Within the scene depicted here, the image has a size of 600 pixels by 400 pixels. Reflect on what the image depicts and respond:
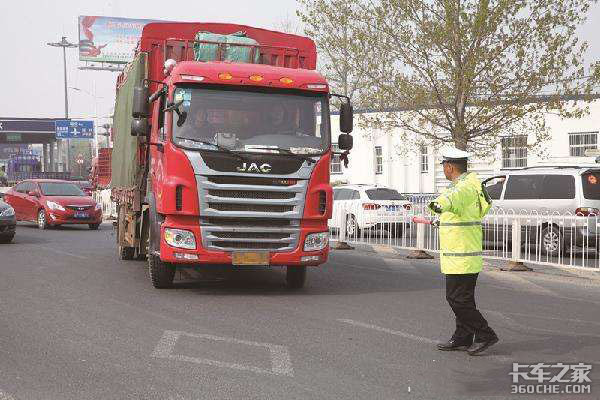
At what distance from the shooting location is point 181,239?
10117 mm

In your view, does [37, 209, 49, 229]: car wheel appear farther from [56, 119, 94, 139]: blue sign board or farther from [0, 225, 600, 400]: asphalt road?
[56, 119, 94, 139]: blue sign board

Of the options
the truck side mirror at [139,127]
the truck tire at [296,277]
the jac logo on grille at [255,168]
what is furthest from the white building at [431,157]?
the truck side mirror at [139,127]

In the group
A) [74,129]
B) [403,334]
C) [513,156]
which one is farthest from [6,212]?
[74,129]

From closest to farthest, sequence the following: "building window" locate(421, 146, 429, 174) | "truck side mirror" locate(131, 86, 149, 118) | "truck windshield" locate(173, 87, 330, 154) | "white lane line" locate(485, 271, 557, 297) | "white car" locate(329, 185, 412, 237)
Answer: "truck windshield" locate(173, 87, 330, 154), "truck side mirror" locate(131, 86, 149, 118), "white lane line" locate(485, 271, 557, 297), "white car" locate(329, 185, 412, 237), "building window" locate(421, 146, 429, 174)

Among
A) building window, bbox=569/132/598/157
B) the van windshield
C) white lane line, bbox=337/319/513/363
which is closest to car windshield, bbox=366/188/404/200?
the van windshield

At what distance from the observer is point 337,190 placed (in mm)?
23672

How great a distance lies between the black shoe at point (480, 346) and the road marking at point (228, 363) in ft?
5.22

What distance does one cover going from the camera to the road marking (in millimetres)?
6344

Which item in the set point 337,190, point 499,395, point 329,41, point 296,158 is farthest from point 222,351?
point 329,41

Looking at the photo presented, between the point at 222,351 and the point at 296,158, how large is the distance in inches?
150

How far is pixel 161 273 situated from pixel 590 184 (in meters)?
9.87

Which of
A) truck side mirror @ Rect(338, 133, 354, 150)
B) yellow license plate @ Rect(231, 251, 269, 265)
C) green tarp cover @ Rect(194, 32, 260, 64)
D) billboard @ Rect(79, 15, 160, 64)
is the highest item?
billboard @ Rect(79, 15, 160, 64)

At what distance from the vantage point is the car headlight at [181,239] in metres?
10.1

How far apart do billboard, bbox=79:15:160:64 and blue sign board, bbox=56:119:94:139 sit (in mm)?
11659
